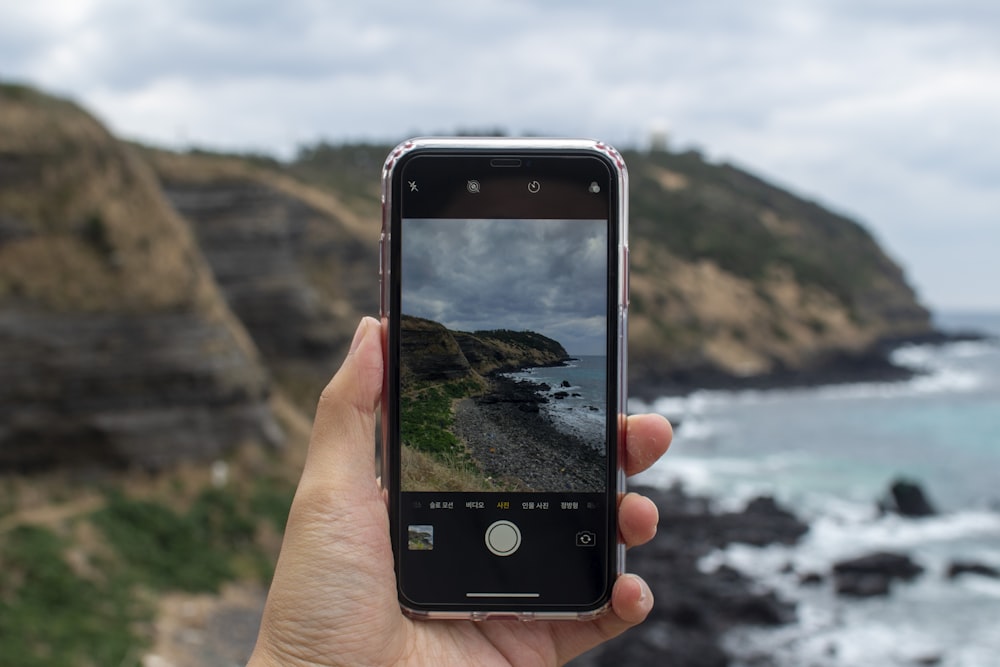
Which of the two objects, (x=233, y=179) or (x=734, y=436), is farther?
(x=734, y=436)

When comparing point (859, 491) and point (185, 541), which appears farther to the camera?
point (859, 491)

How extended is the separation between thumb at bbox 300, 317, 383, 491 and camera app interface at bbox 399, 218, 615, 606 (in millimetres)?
322

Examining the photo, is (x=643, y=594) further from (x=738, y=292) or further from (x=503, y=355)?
(x=738, y=292)

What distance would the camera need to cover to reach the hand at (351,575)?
2701mm

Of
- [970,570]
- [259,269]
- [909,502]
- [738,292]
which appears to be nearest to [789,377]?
[738,292]

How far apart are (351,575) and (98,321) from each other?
728 inches

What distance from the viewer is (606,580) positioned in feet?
9.86

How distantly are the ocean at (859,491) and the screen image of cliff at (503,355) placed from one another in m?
16.1

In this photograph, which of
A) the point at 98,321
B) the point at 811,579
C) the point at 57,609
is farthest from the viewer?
the point at 811,579

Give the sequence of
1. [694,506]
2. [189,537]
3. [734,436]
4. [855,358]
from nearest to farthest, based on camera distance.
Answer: [189,537], [694,506], [734,436], [855,358]

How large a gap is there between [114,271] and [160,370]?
247cm

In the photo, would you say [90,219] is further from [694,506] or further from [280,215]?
[694,506]

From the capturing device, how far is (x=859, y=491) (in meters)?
33.4

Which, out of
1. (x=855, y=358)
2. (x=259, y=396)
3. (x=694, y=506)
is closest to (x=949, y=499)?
(x=694, y=506)
